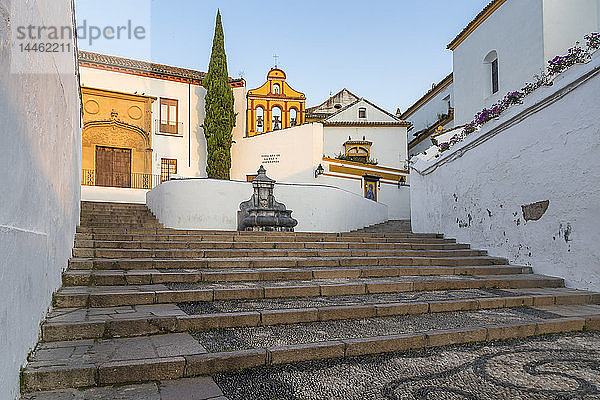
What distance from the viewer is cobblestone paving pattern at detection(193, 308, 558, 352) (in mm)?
3374

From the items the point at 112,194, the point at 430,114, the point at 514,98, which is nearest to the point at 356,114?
the point at 430,114

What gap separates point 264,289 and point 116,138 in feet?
60.1

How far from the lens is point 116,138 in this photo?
20.7 meters

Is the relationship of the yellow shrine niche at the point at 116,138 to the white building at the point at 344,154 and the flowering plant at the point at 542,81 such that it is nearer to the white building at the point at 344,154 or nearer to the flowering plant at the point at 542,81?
the white building at the point at 344,154

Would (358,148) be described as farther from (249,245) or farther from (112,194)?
(249,245)

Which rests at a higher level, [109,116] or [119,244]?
[109,116]

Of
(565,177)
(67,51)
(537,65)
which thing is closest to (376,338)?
(67,51)

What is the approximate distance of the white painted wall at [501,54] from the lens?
15562 millimetres

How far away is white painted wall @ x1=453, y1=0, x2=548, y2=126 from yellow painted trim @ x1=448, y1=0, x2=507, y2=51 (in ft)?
0.53

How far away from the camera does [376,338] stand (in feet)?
11.5

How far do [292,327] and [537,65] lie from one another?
15.3 m

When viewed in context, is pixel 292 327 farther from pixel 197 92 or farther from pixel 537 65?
pixel 197 92

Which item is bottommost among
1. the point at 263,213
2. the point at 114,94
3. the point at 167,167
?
the point at 263,213

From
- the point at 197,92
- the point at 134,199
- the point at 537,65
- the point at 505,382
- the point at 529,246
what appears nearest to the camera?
the point at 505,382
